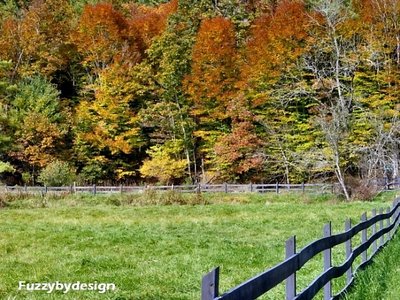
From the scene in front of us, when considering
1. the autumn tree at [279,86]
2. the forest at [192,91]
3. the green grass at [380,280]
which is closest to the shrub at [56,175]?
the forest at [192,91]

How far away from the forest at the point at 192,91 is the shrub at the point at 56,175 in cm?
10

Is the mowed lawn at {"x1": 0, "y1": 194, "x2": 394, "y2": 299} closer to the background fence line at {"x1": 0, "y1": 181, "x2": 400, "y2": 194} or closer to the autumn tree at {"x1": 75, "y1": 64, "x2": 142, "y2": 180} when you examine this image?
the background fence line at {"x1": 0, "y1": 181, "x2": 400, "y2": 194}

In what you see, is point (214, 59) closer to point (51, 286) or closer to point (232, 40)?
point (232, 40)

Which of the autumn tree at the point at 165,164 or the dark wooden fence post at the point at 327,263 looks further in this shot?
the autumn tree at the point at 165,164

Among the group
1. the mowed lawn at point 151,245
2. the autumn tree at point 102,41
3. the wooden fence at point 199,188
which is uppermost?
the autumn tree at point 102,41

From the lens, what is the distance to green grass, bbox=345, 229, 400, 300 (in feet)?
22.4

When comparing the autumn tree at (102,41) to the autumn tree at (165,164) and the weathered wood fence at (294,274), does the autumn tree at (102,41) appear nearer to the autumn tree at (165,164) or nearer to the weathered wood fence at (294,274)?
the autumn tree at (165,164)

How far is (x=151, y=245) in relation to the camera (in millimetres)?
13195

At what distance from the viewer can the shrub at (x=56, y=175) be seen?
4091cm

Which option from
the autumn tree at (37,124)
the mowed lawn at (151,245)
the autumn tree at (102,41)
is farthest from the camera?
the autumn tree at (102,41)

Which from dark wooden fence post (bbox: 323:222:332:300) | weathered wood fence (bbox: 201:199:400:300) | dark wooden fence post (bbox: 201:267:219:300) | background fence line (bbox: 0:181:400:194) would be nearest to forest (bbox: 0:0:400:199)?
background fence line (bbox: 0:181:400:194)

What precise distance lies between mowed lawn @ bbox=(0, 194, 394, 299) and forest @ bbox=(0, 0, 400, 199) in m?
16.0

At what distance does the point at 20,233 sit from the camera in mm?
15664

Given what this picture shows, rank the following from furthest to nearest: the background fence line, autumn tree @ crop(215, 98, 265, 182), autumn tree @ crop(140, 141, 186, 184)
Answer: autumn tree @ crop(140, 141, 186, 184) → autumn tree @ crop(215, 98, 265, 182) → the background fence line
